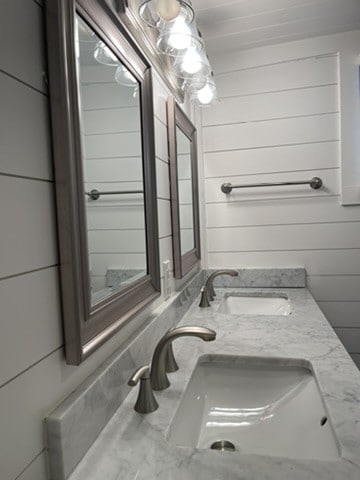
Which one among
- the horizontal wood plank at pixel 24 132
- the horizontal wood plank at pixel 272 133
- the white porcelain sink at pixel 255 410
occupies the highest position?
the horizontal wood plank at pixel 272 133

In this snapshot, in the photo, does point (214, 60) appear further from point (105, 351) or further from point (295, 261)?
point (105, 351)

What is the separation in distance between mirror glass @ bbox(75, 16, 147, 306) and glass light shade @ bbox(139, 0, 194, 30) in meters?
0.19

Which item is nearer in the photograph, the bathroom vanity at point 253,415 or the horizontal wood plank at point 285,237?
the bathroom vanity at point 253,415

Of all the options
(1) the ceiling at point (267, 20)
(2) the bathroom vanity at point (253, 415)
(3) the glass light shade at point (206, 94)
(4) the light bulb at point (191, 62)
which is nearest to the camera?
(2) the bathroom vanity at point (253, 415)

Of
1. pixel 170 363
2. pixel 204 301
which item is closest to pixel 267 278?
pixel 204 301

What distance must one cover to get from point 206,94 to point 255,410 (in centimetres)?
127

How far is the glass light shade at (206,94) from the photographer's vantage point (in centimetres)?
146

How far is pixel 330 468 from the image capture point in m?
0.55

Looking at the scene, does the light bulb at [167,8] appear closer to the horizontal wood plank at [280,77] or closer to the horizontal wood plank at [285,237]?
the horizontal wood plank at [280,77]

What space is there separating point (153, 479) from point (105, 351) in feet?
0.89

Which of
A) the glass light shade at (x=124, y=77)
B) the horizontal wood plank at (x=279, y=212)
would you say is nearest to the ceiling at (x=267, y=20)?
the glass light shade at (x=124, y=77)

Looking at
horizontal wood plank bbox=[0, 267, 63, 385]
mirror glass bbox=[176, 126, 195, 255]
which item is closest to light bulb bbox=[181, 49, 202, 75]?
mirror glass bbox=[176, 126, 195, 255]

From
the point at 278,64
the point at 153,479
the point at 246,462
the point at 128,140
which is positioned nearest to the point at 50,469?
the point at 153,479

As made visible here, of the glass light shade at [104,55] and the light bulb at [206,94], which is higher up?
the light bulb at [206,94]
